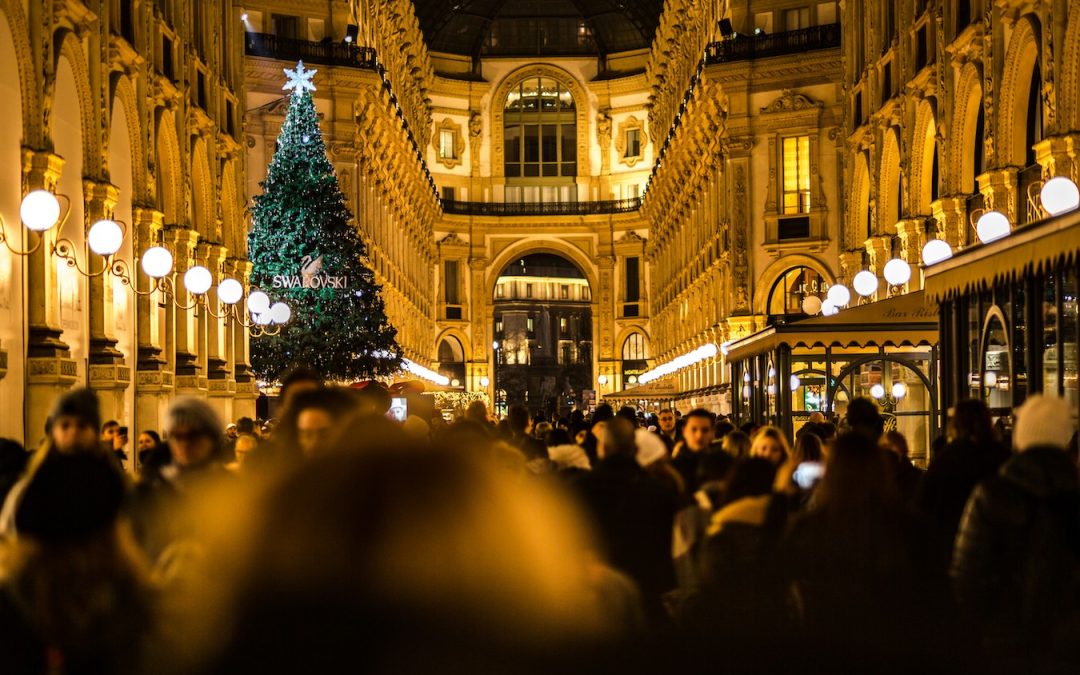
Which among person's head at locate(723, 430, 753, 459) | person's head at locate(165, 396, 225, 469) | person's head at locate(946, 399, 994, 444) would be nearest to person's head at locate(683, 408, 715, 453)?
person's head at locate(723, 430, 753, 459)

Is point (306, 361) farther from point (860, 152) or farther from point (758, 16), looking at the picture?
point (758, 16)

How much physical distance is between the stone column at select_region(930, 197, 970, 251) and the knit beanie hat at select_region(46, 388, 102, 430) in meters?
23.1

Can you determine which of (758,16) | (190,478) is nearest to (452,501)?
(190,478)

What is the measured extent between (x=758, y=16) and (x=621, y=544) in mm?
48702

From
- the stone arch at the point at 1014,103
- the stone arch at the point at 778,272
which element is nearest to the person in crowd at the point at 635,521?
the stone arch at the point at 1014,103

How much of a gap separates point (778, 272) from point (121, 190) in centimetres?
3013

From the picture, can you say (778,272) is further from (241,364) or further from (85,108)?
(85,108)

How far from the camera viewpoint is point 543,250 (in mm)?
95188

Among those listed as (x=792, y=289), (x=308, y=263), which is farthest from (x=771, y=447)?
(x=792, y=289)

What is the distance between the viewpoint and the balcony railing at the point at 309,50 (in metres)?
53.1

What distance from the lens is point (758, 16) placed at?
177 ft

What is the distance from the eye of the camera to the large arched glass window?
9662 cm

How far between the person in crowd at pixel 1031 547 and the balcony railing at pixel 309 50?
4806cm

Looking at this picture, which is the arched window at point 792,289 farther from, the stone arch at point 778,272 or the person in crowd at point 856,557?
the person in crowd at point 856,557
